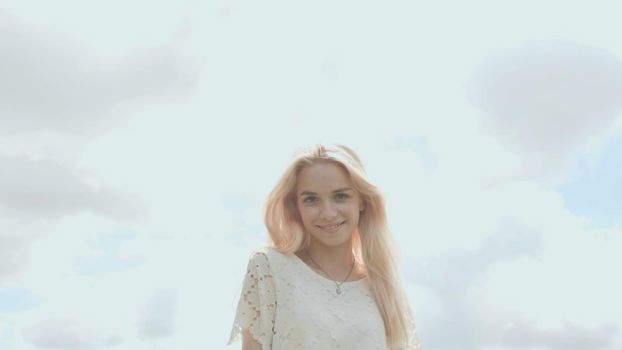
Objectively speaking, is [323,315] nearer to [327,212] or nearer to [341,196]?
[327,212]

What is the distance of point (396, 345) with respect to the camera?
26.2 ft

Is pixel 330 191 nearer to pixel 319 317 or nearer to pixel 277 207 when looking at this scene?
pixel 277 207

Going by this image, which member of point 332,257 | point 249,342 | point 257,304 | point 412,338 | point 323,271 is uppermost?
point 332,257

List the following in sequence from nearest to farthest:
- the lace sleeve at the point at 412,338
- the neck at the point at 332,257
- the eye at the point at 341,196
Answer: the eye at the point at 341,196
the neck at the point at 332,257
the lace sleeve at the point at 412,338

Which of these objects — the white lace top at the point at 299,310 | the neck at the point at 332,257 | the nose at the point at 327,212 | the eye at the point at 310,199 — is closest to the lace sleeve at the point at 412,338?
the white lace top at the point at 299,310

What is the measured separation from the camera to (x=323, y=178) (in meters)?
7.65

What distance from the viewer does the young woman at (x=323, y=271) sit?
24.7 ft

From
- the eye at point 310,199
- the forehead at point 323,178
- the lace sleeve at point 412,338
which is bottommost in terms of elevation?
the lace sleeve at point 412,338

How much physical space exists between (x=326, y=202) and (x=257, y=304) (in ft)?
3.01

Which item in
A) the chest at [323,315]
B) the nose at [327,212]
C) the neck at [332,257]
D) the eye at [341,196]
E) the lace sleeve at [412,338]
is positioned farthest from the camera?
the lace sleeve at [412,338]

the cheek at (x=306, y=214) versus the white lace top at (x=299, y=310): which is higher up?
the cheek at (x=306, y=214)

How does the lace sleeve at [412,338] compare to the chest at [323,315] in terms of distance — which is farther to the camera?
the lace sleeve at [412,338]

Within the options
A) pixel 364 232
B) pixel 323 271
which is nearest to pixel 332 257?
pixel 323 271

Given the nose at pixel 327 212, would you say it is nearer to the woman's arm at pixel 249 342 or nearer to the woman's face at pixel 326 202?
the woman's face at pixel 326 202
